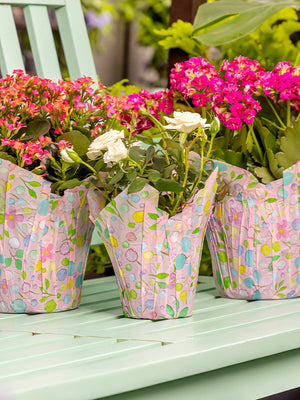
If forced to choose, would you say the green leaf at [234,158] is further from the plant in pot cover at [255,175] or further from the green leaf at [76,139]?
the green leaf at [76,139]

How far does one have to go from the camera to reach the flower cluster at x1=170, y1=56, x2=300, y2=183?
1.04 m

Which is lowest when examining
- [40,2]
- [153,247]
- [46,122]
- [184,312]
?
[184,312]

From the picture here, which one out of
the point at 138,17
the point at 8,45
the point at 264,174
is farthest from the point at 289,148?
the point at 138,17

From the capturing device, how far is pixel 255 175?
43.5 inches

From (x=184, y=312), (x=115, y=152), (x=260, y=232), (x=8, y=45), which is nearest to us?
(x=115, y=152)

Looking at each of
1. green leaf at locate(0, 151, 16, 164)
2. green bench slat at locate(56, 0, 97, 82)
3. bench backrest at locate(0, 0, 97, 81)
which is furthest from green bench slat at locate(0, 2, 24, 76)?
green leaf at locate(0, 151, 16, 164)

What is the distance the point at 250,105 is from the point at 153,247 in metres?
0.29

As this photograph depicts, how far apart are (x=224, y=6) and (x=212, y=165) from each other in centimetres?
57

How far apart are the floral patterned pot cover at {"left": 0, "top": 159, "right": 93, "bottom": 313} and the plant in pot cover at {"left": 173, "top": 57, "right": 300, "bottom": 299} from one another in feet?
0.82

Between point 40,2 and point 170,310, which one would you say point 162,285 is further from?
point 40,2

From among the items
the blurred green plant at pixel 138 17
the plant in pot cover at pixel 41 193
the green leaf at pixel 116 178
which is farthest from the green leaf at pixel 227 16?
the blurred green plant at pixel 138 17

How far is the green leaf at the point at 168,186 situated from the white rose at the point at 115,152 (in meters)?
0.07

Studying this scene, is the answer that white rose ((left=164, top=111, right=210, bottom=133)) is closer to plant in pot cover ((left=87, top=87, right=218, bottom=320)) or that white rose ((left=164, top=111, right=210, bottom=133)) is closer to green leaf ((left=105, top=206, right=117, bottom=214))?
plant in pot cover ((left=87, top=87, right=218, bottom=320))

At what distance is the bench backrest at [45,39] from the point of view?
4.61 ft
